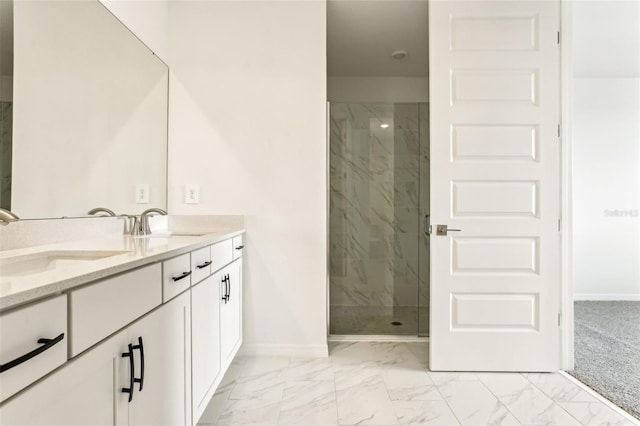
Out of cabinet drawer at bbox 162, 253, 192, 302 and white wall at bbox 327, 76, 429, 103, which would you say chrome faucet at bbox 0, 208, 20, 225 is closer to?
cabinet drawer at bbox 162, 253, 192, 302

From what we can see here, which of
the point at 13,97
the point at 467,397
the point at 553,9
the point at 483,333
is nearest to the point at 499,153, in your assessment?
the point at 553,9

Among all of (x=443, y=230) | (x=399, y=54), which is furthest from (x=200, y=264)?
(x=399, y=54)

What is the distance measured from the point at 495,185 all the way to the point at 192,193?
195cm

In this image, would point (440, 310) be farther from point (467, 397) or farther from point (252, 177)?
point (252, 177)

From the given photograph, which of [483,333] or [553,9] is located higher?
[553,9]

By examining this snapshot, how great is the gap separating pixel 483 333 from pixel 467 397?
1.44ft

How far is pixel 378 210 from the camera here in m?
3.14

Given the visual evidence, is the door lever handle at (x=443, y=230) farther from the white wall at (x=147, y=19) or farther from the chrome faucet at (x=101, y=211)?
the white wall at (x=147, y=19)

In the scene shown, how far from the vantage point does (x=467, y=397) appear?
1.87 meters

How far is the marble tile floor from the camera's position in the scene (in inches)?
65.9

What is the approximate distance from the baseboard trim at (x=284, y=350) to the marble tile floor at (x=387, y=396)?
4 centimetres

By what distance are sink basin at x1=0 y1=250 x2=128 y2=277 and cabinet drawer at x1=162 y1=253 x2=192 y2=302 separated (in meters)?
0.15

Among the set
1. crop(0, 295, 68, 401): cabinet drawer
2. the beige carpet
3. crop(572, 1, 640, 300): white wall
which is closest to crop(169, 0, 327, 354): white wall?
the beige carpet

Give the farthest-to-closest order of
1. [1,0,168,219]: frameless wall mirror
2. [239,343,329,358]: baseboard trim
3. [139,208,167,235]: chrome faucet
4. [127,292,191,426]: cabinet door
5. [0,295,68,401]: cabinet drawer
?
[239,343,329,358]: baseboard trim, [139,208,167,235]: chrome faucet, [1,0,168,219]: frameless wall mirror, [127,292,191,426]: cabinet door, [0,295,68,401]: cabinet drawer
